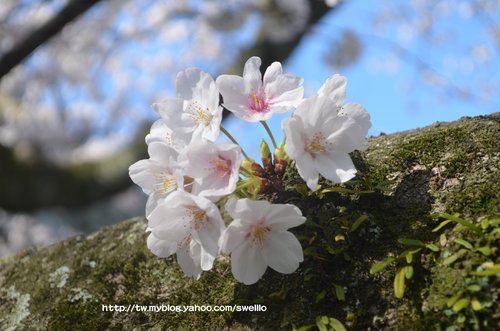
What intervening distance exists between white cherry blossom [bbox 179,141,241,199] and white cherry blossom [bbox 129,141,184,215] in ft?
0.40

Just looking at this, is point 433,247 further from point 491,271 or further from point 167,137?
point 167,137

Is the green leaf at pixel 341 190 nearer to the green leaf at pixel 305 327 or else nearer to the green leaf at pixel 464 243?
the green leaf at pixel 464 243

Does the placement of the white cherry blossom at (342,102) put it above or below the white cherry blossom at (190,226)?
above

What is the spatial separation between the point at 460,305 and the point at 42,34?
357cm

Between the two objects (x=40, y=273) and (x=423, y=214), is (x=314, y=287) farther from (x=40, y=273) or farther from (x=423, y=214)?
(x=40, y=273)

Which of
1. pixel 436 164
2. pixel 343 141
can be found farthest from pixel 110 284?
pixel 436 164

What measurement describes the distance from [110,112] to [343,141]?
10503 millimetres

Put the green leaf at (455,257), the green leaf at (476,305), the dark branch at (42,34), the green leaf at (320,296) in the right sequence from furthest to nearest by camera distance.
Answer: the dark branch at (42,34) < the green leaf at (320,296) < the green leaf at (455,257) < the green leaf at (476,305)

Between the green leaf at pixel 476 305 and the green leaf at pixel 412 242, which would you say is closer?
the green leaf at pixel 476 305

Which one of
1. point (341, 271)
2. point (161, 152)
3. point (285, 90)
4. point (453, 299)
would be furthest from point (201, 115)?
point (453, 299)

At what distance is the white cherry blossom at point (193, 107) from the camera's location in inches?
52.6

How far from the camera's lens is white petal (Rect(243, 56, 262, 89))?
1.41m

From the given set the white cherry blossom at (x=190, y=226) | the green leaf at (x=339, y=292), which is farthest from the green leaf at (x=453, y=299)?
the white cherry blossom at (x=190, y=226)

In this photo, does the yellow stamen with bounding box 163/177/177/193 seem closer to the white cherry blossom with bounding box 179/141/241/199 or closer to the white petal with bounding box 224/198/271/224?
the white cherry blossom with bounding box 179/141/241/199
